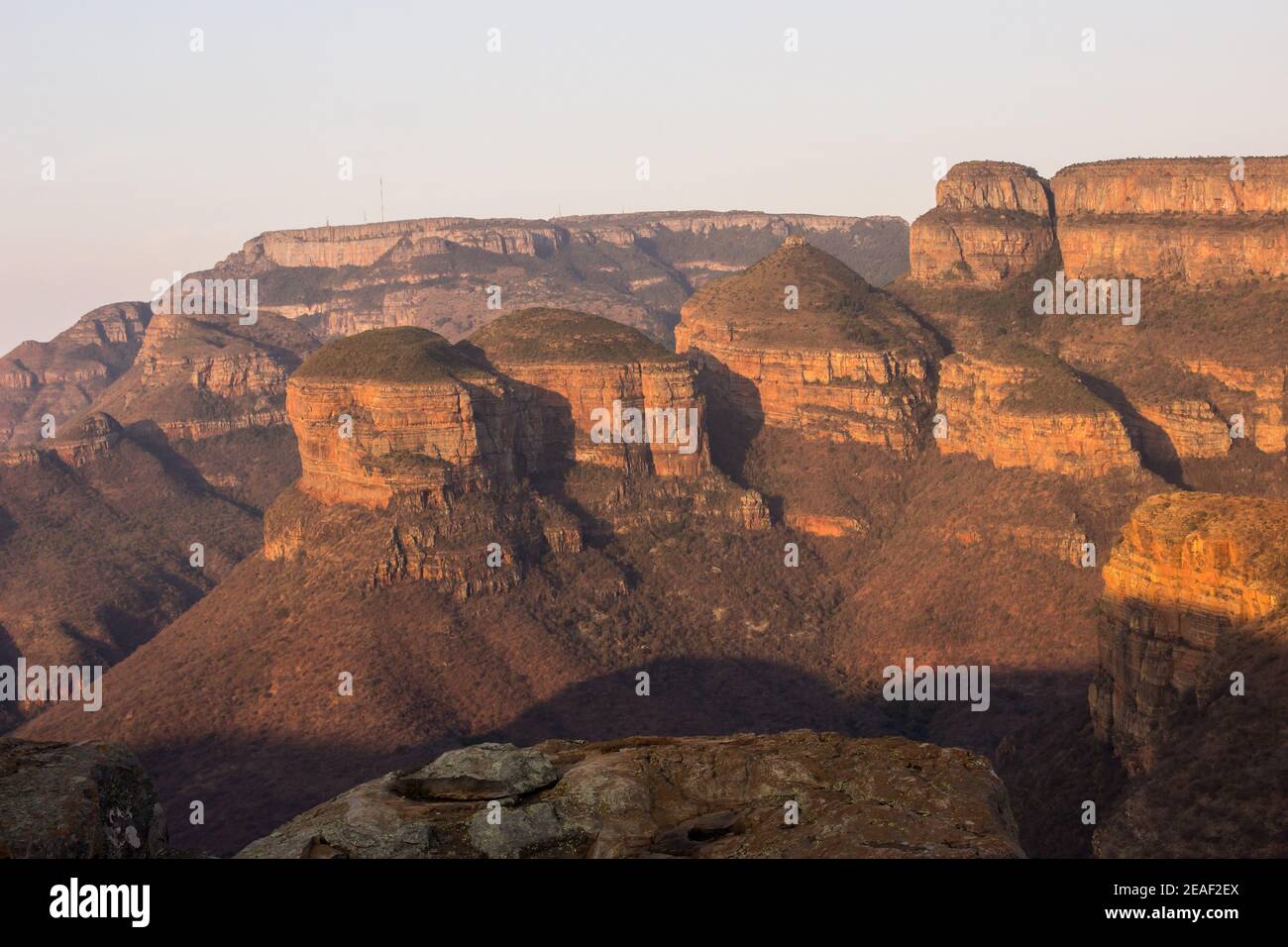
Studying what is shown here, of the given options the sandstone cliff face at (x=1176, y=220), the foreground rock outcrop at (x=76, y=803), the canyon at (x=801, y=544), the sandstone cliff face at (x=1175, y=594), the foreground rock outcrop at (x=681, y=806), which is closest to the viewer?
the foreground rock outcrop at (x=681, y=806)

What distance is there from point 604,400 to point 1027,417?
3797 cm

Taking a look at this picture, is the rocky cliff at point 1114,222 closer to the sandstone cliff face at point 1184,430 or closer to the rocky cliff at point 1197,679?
the sandstone cliff face at point 1184,430

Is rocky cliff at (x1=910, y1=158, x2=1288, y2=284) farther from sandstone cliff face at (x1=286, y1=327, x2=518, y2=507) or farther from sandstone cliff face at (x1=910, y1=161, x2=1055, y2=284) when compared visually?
sandstone cliff face at (x1=286, y1=327, x2=518, y2=507)

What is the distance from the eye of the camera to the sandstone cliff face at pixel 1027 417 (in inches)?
4257

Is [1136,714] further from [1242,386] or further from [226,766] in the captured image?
[1242,386]

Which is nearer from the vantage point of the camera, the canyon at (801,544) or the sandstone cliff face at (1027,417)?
the canyon at (801,544)

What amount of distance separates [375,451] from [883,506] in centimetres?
4875

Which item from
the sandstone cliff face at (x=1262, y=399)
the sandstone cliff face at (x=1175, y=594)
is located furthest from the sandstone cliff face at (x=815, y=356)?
the sandstone cliff face at (x=1175, y=594)

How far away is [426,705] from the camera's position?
3743 inches

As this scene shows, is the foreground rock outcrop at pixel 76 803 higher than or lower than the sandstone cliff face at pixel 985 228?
lower

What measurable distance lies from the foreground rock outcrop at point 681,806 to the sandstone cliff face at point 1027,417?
9212 cm

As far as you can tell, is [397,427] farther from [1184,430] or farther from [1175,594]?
[1175,594]

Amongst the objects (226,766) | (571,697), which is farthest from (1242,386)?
(226,766)

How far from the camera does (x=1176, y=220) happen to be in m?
135
